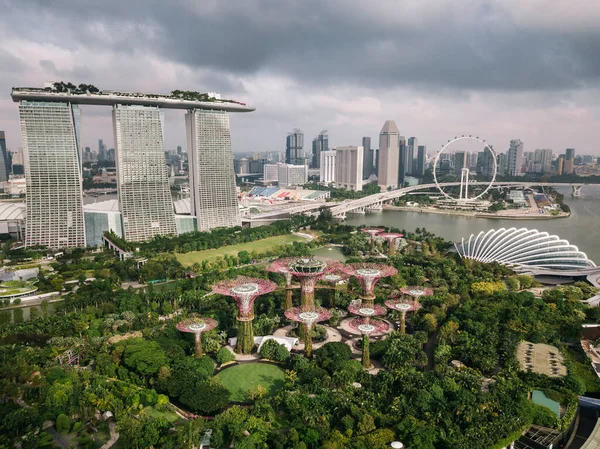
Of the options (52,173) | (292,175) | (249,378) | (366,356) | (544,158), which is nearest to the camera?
(249,378)

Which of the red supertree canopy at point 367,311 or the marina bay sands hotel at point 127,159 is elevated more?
the marina bay sands hotel at point 127,159

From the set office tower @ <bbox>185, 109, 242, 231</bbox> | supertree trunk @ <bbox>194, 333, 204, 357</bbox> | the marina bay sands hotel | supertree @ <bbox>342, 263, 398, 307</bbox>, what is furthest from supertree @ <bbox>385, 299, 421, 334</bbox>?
office tower @ <bbox>185, 109, 242, 231</bbox>

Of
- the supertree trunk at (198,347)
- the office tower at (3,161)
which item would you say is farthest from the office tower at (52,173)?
the office tower at (3,161)

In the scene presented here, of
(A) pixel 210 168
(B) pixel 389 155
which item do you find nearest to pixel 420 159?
(B) pixel 389 155

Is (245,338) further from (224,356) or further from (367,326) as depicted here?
(367,326)

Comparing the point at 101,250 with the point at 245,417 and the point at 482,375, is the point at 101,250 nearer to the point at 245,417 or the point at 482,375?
the point at 245,417

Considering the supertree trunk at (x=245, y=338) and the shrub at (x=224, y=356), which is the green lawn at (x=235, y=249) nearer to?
the supertree trunk at (x=245, y=338)

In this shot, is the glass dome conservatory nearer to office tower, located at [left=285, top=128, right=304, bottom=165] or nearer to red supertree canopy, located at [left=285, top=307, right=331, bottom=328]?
red supertree canopy, located at [left=285, top=307, right=331, bottom=328]
